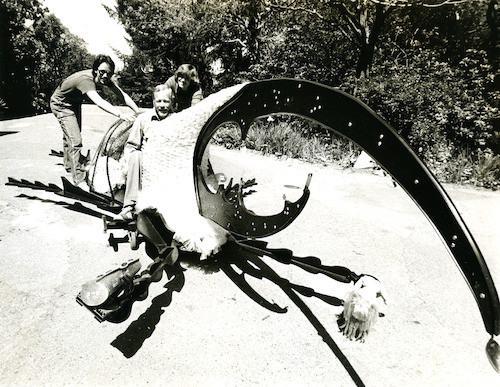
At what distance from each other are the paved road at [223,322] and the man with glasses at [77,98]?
819 millimetres

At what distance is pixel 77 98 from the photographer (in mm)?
4812

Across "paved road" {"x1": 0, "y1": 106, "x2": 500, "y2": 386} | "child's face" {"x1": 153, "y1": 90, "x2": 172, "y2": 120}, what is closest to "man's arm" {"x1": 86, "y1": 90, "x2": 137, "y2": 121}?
"child's face" {"x1": 153, "y1": 90, "x2": 172, "y2": 120}

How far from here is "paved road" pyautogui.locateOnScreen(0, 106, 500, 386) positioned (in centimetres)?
206

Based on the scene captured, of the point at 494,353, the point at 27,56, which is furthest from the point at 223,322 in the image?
the point at 27,56

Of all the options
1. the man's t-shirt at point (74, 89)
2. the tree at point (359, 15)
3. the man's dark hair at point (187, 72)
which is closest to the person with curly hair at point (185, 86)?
the man's dark hair at point (187, 72)

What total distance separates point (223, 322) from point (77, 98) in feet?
13.0

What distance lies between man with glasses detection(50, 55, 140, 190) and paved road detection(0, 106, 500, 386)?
819mm

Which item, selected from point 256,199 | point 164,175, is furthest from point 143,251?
point 256,199

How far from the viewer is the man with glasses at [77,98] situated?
4309 millimetres

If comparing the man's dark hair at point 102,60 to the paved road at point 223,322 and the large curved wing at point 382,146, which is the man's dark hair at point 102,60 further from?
the large curved wing at point 382,146

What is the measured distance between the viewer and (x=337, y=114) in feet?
A: 5.06

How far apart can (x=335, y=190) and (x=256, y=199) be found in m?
1.61

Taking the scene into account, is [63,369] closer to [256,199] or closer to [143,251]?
[143,251]

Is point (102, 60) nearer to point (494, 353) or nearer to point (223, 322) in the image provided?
point (223, 322)
